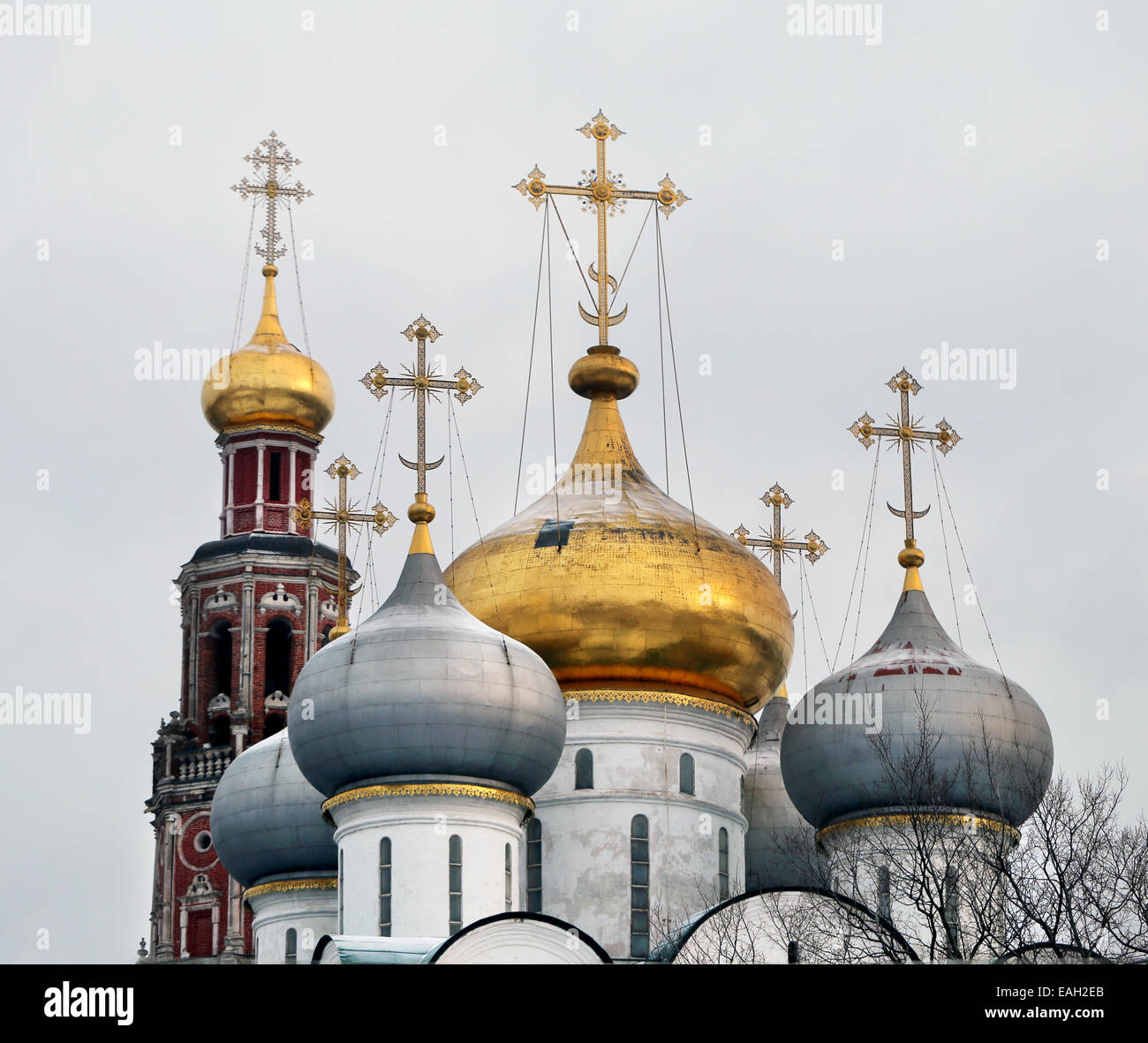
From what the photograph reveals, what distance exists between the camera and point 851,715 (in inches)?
1396

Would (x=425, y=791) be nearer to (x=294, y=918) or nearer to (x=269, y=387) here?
(x=294, y=918)

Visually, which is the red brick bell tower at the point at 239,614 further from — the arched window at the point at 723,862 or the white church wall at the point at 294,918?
the arched window at the point at 723,862

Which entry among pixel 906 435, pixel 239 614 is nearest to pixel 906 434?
pixel 906 435

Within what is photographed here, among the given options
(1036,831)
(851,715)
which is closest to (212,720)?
(851,715)

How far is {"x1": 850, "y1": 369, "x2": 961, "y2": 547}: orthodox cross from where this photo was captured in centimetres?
3850

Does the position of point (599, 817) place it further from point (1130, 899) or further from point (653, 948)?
point (1130, 899)

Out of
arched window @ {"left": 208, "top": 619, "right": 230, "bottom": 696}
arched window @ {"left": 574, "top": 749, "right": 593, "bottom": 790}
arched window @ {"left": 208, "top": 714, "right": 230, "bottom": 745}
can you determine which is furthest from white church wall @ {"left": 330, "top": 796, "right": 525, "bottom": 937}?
arched window @ {"left": 208, "top": 619, "right": 230, "bottom": 696}

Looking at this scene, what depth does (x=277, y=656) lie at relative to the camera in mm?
58156

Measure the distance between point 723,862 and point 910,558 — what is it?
4.56 meters

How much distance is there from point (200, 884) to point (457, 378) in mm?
22456

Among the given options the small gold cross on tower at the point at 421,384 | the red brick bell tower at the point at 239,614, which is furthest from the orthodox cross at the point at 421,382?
the red brick bell tower at the point at 239,614

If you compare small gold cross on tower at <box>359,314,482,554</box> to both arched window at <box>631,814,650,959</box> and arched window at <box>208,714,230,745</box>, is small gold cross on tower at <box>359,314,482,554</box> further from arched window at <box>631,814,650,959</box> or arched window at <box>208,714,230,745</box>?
arched window at <box>208,714,230,745</box>

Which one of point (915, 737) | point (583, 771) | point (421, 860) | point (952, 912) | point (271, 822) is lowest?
point (952, 912)

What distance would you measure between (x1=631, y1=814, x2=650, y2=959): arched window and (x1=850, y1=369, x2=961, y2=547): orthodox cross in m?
5.55
